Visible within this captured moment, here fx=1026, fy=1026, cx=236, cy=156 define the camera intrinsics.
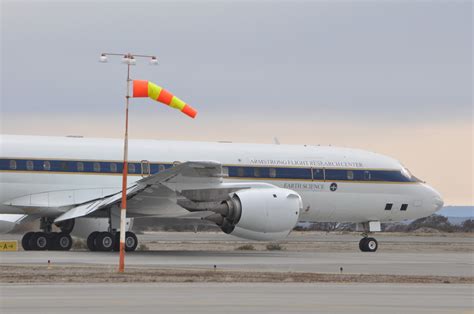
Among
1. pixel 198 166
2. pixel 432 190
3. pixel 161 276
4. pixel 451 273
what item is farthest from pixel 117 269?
pixel 432 190

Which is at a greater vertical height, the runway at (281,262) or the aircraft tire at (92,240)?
the aircraft tire at (92,240)

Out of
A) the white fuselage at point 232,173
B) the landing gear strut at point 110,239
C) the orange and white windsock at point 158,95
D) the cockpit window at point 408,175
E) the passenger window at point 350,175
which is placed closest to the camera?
the orange and white windsock at point 158,95

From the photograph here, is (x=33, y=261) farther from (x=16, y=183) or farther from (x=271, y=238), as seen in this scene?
(x=271, y=238)

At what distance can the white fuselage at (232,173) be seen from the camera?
33.5m

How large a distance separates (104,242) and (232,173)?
5.38 meters

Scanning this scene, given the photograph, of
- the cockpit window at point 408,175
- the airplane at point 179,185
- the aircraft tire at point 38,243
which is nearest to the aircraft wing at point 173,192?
the airplane at point 179,185

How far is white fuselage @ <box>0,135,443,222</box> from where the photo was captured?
110ft

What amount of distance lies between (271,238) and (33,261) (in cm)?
859

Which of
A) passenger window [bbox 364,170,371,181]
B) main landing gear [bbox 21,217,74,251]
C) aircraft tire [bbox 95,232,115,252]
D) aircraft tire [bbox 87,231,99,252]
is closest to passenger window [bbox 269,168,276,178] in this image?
passenger window [bbox 364,170,371,181]

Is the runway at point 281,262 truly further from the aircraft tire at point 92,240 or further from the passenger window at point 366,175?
the passenger window at point 366,175

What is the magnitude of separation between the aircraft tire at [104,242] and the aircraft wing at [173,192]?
38.6 inches
